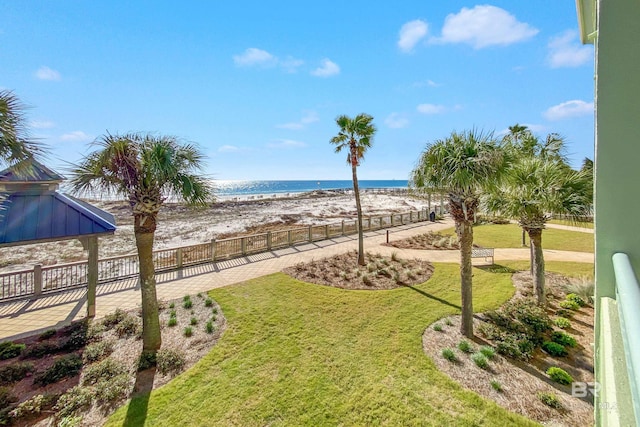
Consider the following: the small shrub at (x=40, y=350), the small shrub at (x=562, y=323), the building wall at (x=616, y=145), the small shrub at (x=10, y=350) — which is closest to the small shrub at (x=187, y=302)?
the small shrub at (x=40, y=350)

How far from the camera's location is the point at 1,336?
7.15m

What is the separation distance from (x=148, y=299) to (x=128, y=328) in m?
1.88

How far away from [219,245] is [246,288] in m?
4.78

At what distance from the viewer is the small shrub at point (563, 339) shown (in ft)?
22.7

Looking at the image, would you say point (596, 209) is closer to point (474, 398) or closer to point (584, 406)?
point (474, 398)

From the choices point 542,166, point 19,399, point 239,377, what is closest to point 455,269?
point 542,166

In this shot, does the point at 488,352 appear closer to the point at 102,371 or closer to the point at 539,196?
the point at 539,196

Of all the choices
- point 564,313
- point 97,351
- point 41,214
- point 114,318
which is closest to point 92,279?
point 114,318

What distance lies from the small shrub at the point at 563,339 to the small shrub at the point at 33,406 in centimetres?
1158

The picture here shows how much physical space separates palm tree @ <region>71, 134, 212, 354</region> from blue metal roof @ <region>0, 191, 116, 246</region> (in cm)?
212

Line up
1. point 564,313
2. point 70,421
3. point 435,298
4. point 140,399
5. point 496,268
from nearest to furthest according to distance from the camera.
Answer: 1. point 70,421
2. point 140,399
3. point 564,313
4. point 435,298
5. point 496,268

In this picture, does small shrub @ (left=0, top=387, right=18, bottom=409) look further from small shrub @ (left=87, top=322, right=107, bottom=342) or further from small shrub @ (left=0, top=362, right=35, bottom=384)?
small shrub @ (left=87, top=322, right=107, bottom=342)

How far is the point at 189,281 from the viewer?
36.2 ft

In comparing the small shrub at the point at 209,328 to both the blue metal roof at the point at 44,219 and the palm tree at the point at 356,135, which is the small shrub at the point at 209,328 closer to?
the blue metal roof at the point at 44,219
